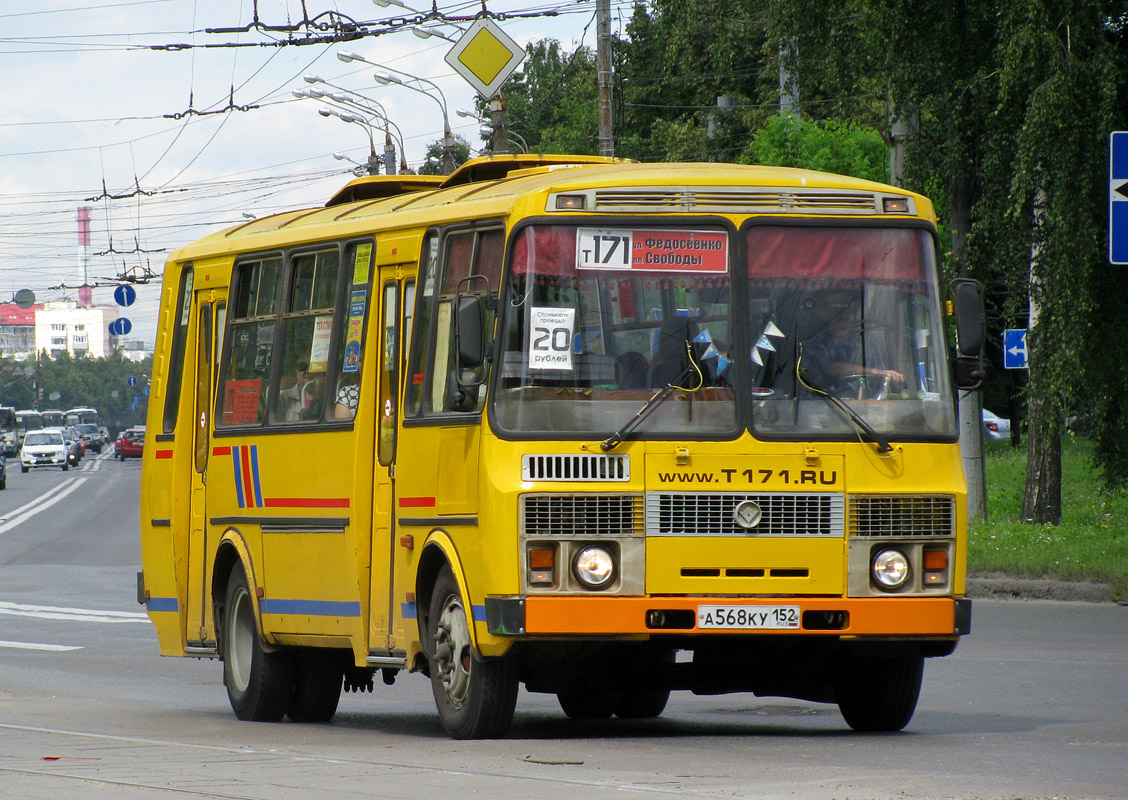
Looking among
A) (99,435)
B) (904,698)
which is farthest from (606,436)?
(99,435)

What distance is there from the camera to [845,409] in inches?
376

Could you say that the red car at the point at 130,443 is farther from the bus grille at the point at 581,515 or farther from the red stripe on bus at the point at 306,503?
the bus grille at the point at 581,515

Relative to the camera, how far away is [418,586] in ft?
33.6

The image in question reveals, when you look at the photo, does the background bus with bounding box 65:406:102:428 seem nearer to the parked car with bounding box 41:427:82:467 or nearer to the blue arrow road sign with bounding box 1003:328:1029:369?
the parked car with bounding box 41:427:82:467

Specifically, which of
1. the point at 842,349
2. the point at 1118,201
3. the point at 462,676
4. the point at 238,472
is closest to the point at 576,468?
the point at 462,676

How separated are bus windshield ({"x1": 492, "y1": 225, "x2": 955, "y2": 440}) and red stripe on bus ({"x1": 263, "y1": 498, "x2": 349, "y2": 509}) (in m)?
2.01

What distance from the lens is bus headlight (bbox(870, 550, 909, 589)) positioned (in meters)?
9.45

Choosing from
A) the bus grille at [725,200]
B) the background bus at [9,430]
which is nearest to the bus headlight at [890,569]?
the bus grille at [725,200]

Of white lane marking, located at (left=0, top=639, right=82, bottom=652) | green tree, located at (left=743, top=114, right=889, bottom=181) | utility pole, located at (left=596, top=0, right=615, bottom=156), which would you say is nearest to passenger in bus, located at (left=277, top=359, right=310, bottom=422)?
white lane marking, located at (left=0, top=639, right=82, bottom=652)

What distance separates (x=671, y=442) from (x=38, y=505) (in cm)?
4156

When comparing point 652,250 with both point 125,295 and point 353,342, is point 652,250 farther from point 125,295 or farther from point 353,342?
point 125,295

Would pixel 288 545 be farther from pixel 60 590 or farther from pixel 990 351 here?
pixel 990 351

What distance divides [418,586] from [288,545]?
1679mm

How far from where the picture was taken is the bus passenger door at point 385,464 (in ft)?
35.0
